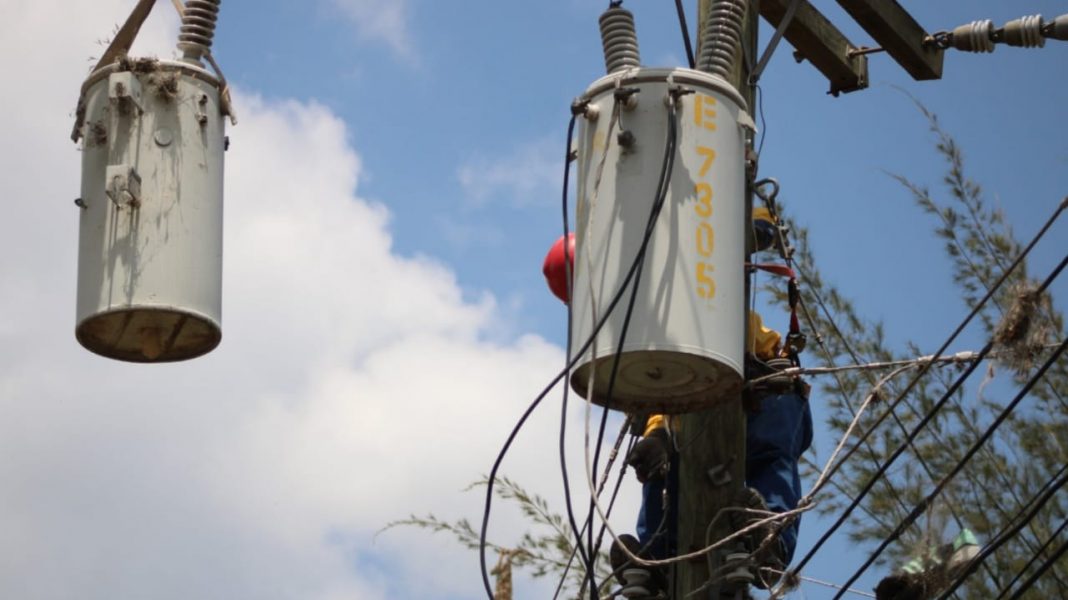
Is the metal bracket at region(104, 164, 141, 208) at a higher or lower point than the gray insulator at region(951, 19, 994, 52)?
lower

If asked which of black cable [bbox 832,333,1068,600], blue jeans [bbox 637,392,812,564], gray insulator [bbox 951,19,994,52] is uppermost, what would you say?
gray insulator [bbox 951,19,994,52]

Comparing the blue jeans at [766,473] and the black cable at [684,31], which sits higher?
the black cable at [684,31]

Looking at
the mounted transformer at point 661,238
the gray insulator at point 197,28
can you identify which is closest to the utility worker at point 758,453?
the mounted transformer at point 661,238

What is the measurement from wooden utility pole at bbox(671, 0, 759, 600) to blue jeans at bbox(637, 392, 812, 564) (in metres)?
0.21

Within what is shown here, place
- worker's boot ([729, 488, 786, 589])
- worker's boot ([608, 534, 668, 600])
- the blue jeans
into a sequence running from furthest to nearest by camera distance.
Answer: the blue jeans < worker's boot ([608, 534, 668, 600]) < worker's boot ([729, 488, 786, 589])

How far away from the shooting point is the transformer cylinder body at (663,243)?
17.8 ft

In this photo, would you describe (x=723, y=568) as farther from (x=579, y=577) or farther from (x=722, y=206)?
Answer: (x=579, y=577)

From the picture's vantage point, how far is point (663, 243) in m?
A: 5.46

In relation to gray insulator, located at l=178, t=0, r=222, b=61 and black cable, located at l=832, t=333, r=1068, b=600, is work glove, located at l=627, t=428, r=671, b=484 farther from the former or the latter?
gray insulator, located at l=178, t=0, r=222, b=61

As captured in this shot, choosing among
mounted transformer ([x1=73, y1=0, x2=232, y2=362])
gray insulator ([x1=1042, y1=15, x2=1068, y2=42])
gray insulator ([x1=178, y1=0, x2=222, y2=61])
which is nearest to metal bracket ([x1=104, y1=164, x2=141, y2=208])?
mounted transformer ([x1=73, y1=0, x2=232, y2=362])

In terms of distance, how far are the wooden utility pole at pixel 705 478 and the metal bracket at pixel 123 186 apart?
6.46ft

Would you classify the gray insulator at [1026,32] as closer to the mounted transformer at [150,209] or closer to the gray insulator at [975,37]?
the gray insulator at [975,37]

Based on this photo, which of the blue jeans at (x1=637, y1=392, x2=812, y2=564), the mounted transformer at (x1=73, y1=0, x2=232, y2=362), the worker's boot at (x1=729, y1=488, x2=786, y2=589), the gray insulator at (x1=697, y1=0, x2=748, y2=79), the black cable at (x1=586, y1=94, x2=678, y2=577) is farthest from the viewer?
the blue jeans at (x1=637, y1=392, x2=812, y2=564)

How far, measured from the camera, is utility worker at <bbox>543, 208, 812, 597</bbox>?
6.65 m
